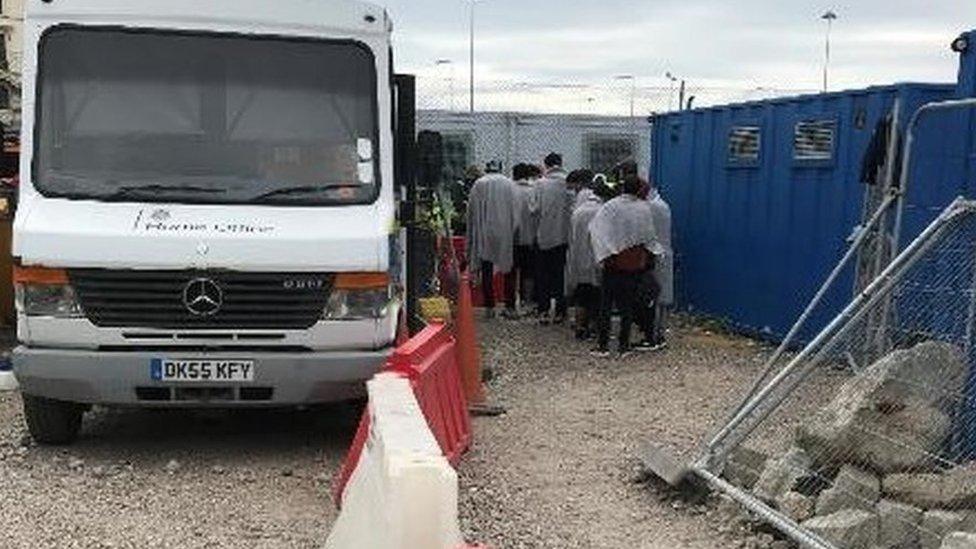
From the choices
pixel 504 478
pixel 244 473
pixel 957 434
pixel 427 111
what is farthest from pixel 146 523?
pixel 427 111

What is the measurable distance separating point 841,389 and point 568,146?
49.1 ft

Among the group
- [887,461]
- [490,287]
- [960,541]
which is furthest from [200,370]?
[490,287]

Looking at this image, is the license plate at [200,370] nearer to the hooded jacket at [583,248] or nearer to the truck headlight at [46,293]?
the truck headlight at [46,293]

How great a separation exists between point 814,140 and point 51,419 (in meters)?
6.84

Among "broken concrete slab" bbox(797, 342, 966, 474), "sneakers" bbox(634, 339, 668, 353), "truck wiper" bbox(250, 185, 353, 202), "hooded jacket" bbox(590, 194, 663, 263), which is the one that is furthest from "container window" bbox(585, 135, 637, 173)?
"broken concrete slab" bbox(797, 342, 966, 474)

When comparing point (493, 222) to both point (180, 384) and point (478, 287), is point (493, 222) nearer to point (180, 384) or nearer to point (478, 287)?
point (478, 287)

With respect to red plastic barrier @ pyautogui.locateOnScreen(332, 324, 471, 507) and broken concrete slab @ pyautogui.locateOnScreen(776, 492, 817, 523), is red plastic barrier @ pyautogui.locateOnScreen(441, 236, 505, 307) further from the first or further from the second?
broken concrete slab @ pyautogui.locateOnScreen(776, 492, 817, 523)

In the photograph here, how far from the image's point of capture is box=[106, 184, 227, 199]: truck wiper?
6605 mm

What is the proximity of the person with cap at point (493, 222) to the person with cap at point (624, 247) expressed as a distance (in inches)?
102

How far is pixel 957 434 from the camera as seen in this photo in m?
5.48

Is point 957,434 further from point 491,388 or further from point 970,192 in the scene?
point 491,388

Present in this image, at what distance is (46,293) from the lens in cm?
636

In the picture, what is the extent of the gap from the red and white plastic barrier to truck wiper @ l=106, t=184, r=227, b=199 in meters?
1.50

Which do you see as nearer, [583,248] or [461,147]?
[583,248]
